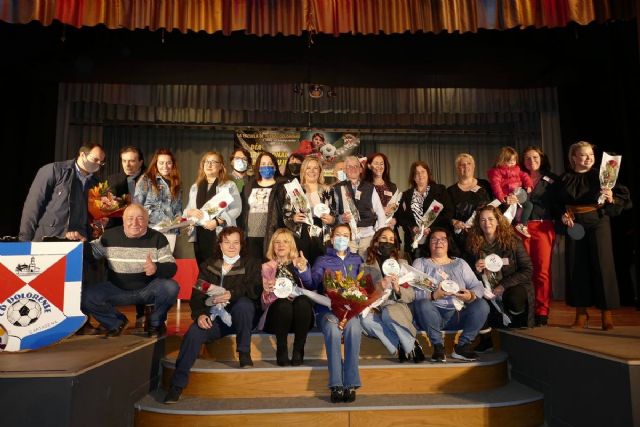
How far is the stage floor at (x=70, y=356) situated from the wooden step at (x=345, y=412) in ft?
1.42

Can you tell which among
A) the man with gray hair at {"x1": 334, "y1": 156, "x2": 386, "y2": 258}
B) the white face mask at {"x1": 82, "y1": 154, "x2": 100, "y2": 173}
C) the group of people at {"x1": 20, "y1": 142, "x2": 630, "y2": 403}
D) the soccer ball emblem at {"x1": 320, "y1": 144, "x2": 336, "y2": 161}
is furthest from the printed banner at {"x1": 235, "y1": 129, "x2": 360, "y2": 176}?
the white face mask at {"x1": 82, "y1": 154, "x2": 100, "y2": 173}

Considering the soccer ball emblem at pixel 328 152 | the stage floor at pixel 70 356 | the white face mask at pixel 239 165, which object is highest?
the soccer ball emblem at pixel 328 152

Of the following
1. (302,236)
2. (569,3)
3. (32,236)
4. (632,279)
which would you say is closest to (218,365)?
(302,236)

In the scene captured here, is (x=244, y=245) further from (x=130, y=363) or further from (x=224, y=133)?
(x=224, y=133)

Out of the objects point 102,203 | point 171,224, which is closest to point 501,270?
point 171,224

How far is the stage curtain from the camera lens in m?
5.27

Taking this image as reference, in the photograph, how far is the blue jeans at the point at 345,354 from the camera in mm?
3172

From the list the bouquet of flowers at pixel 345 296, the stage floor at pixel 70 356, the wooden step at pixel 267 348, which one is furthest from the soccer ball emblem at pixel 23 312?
the bouquet of flowers at pixel 345 296

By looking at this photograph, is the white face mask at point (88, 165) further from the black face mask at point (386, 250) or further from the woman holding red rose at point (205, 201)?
the black face mask at point (386, 250)

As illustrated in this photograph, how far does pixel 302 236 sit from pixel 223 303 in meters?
1.07

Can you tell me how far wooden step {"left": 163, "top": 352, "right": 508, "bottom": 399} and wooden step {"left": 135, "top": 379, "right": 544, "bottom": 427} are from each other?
11cm

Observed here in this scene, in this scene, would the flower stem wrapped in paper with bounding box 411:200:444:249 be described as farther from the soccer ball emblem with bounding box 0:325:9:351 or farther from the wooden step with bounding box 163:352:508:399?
the soccer ball emblem with bounding box 0:325:9:351

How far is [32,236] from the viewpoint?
155 inches

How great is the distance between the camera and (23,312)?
3.15m
